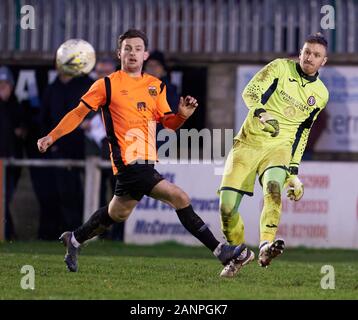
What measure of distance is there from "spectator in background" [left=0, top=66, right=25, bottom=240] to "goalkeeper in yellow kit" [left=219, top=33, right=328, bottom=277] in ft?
23.3

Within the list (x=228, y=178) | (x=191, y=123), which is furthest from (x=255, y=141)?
(x=191, y=123)

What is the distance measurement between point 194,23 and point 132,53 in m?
9.12

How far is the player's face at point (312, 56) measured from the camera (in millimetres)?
11578

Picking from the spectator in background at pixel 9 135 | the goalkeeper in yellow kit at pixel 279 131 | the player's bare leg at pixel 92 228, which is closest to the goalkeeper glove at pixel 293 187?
the goalkeeper in yellow kit at pixel 279 131

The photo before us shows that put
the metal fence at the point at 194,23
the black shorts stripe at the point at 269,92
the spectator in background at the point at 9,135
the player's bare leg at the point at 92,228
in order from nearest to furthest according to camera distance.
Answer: the player's bare leg at the point at 92,228
the black shorts stripe at the point at 269,92
the spectator in background at the point at 9,135
the metal fence at the point at 194,23

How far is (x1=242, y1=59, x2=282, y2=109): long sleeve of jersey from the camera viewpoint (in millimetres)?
11516

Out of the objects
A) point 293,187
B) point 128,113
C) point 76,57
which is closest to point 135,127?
point 128,113

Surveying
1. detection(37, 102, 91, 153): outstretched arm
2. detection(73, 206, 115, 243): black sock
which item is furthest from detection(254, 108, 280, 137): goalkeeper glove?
detection(73, 206, 115, 243): black sock

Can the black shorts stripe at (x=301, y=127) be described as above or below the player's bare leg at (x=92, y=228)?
above

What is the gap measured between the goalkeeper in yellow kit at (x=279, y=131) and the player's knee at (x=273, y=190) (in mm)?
40

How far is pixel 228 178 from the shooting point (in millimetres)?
11742

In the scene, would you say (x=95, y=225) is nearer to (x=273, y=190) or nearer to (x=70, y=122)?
(x=70, y=122)

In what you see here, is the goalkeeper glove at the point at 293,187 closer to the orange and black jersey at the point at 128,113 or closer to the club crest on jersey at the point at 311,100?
the club crest on jersey at the point at 311,100

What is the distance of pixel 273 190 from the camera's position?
11352 millimetres
